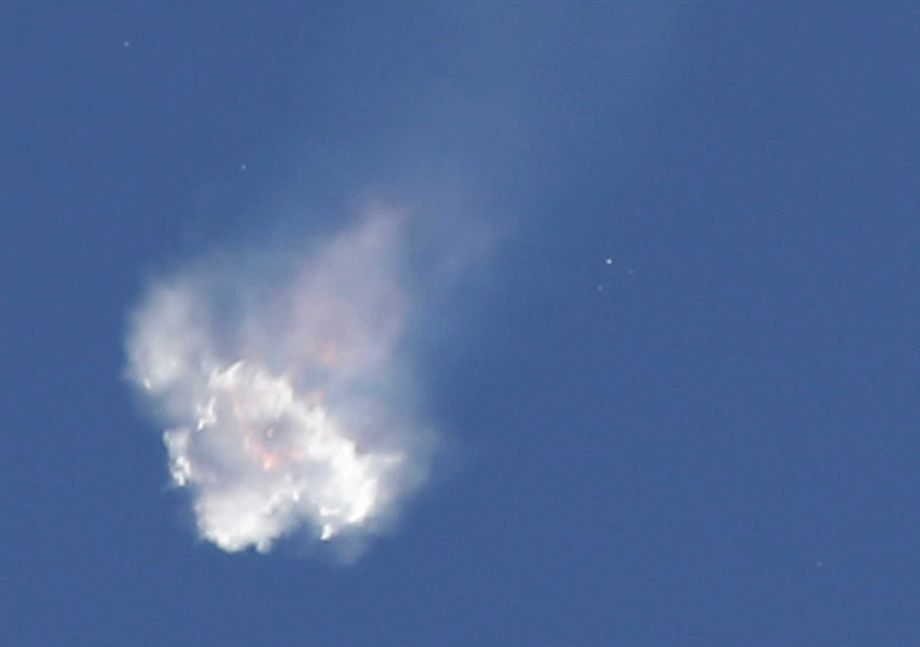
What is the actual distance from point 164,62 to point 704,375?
29547 mm

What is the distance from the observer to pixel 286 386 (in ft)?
272

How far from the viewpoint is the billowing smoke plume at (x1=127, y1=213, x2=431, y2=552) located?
8238 centimetres

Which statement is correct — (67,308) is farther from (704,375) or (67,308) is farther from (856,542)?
(856,542)

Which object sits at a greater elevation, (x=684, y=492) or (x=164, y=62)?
(x=164, y=62)

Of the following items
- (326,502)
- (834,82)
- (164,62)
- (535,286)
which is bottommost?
(326,502)

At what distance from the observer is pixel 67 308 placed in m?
83.2

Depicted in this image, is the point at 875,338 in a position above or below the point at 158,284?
below

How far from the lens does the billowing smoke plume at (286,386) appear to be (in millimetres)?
82375

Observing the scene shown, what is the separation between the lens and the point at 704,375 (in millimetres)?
82188

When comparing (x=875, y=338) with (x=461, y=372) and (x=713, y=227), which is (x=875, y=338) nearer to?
(x=713, y=227)

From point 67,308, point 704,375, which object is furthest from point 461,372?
point 67,308

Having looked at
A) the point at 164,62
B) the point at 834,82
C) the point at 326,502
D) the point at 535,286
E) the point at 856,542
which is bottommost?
the point at 856,542

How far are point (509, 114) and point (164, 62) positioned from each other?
16.6m

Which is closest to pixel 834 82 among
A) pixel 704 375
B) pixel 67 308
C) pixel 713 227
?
pixel 713 227
